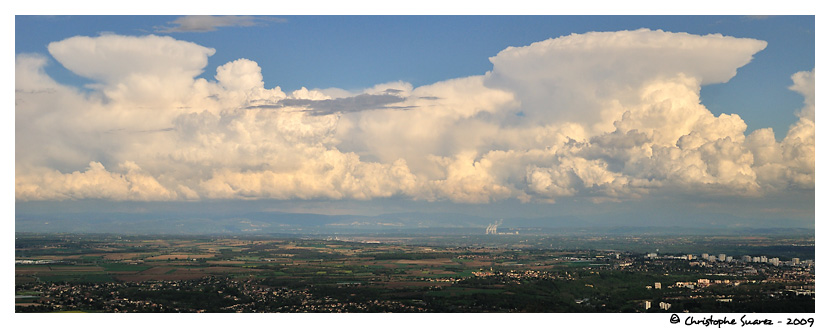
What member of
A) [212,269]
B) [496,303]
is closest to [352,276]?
[212,269]

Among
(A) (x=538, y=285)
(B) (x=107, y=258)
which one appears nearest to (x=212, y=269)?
(B) (x=107, y=258)

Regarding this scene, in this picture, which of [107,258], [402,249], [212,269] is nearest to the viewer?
[212,269]

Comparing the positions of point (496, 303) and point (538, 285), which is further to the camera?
point (538, 285)

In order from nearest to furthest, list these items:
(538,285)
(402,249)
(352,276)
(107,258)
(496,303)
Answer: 1. (496,303)
2. (538,285)
3. (352,276)
4. (107,258)
5. (402,249)

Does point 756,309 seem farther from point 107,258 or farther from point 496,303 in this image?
point 107,258

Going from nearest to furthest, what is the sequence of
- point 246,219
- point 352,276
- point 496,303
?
1. point 496,303
2. point 352,276
3. point 246,219

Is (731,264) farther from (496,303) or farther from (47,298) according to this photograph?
(47,298)

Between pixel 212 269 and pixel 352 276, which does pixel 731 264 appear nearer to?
pixel 352 276

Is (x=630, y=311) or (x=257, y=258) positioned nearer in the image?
(x=630, y=311)
